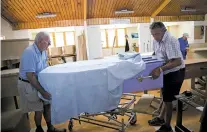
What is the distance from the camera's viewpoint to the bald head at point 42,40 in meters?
1.95

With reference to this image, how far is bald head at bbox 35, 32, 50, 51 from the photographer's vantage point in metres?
1.95

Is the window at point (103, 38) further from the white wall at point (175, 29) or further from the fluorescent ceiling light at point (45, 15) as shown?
the fluorescent ceiling light at point (45, 15)

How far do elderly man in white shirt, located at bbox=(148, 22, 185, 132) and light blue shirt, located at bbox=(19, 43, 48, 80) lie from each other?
50.4 inches

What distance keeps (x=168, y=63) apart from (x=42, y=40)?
1412 mm

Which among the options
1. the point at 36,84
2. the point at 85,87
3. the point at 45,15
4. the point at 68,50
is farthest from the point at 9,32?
the point at 85,87

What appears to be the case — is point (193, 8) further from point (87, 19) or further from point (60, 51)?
point (60, 51)

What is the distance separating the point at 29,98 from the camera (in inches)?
78.3

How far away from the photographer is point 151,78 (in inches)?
77.4

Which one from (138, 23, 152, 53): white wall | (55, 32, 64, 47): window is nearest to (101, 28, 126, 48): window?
(55, 32, 64, 47): window

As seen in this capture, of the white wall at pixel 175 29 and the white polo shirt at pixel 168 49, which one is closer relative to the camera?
the white polo shirt at pixel 168 49

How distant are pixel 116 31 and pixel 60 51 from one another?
3675 millimetres

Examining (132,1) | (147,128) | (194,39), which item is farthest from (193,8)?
(147,128)

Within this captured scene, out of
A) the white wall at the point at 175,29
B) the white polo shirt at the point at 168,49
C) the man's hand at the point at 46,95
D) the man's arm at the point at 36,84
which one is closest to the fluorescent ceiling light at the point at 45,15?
the man's arm at the point at 36,84

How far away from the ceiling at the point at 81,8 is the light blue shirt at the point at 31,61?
3.65m
